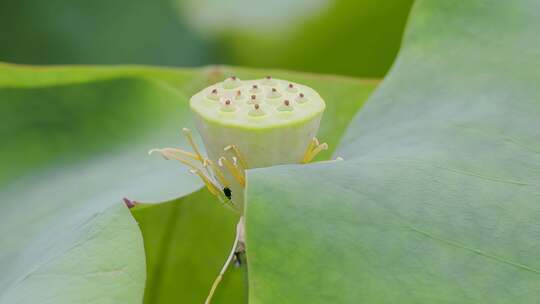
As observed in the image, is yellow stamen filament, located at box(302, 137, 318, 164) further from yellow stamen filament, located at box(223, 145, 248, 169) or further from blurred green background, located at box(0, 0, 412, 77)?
blurred green background, located at box(0, 0, 412, 77)

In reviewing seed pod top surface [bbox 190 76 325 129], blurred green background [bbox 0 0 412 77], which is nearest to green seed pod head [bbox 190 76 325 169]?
seed pod top surface [bbox 190 76 325 129]

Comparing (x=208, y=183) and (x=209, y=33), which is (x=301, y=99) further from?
(x=209, y=33)

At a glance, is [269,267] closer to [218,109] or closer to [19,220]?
[218,109]

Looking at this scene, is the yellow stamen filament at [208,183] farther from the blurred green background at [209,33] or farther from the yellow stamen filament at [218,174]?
the blurred green background at [209,33]

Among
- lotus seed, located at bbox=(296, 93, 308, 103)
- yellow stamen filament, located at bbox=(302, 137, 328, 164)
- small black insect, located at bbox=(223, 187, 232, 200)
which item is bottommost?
small black insect, located at bbox=(223, 187, 232, 200)

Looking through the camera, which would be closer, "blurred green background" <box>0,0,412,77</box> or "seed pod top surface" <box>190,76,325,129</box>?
"seed pod top surface" <box>190,76,325,129</box>

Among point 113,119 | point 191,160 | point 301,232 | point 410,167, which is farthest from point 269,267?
point 113,119

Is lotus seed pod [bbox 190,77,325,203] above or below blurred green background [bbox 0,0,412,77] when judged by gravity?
above
